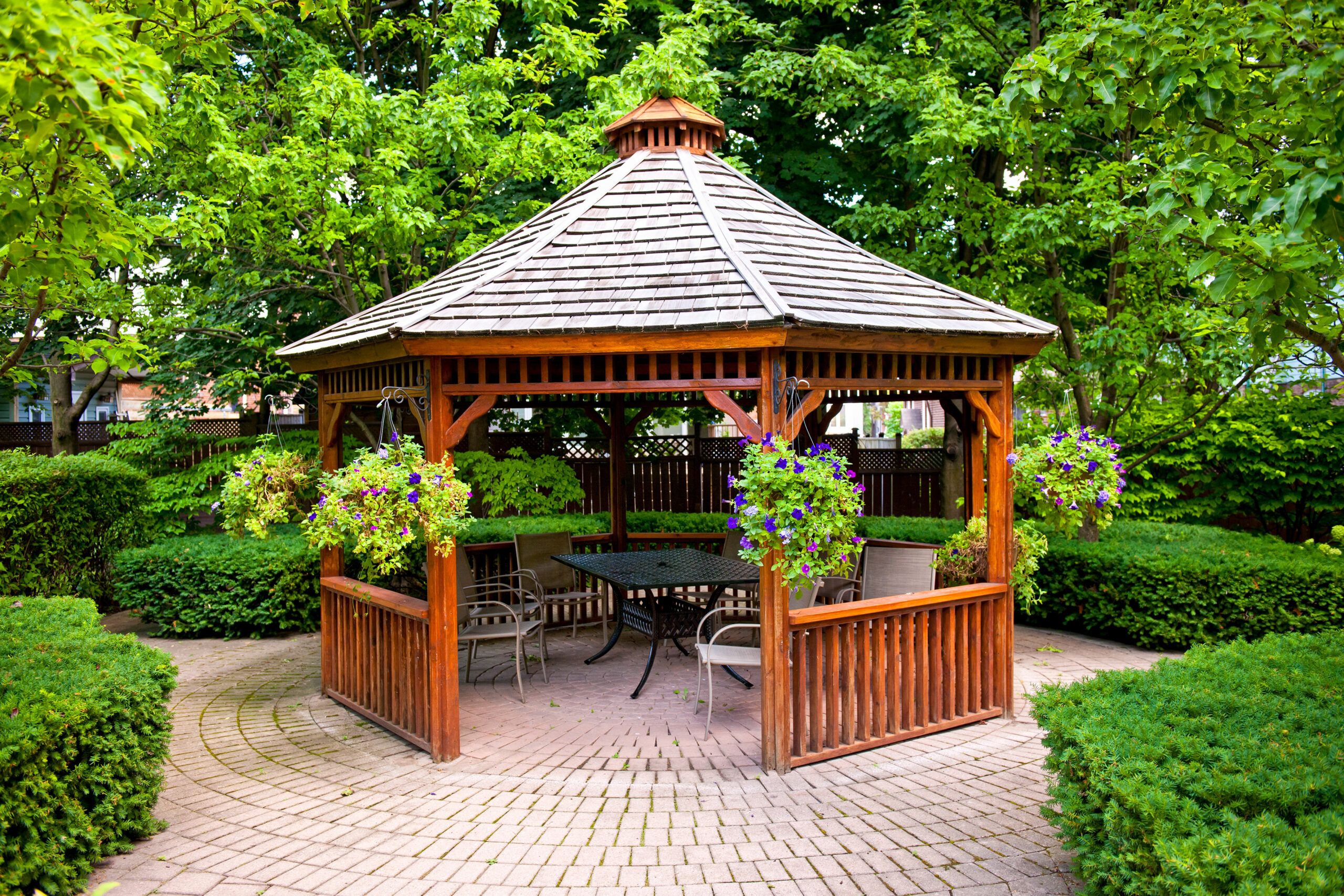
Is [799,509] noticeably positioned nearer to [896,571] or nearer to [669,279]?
[669,279]

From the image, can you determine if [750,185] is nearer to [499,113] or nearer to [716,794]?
[499,113]

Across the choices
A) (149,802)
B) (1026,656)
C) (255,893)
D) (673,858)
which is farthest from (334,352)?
(1026,656)

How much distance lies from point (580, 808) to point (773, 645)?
1454 mm

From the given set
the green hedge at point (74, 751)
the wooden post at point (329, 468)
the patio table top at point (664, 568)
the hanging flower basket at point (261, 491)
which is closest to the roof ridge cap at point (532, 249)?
the hanging flower basket at point (261, 491)

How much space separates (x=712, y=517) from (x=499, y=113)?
5.33 m

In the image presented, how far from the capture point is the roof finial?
743 centimetres

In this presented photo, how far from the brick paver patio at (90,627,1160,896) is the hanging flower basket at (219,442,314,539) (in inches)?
59.6

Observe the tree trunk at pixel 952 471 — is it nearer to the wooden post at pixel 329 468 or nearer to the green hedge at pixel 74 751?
the wooden post at pixel 329 468

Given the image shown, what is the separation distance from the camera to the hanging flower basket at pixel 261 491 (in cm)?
593

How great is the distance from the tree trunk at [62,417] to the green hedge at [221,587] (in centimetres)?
682

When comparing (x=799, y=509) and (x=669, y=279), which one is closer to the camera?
(x=799, y=509)

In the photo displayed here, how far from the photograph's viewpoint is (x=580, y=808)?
15.5 ft

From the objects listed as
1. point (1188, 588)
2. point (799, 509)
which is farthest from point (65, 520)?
point (1188, 588)

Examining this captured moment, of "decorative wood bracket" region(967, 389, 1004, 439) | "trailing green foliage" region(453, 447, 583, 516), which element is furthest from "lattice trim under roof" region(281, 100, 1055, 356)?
"trailing green foliage" region(453, 447, 583, 516)
